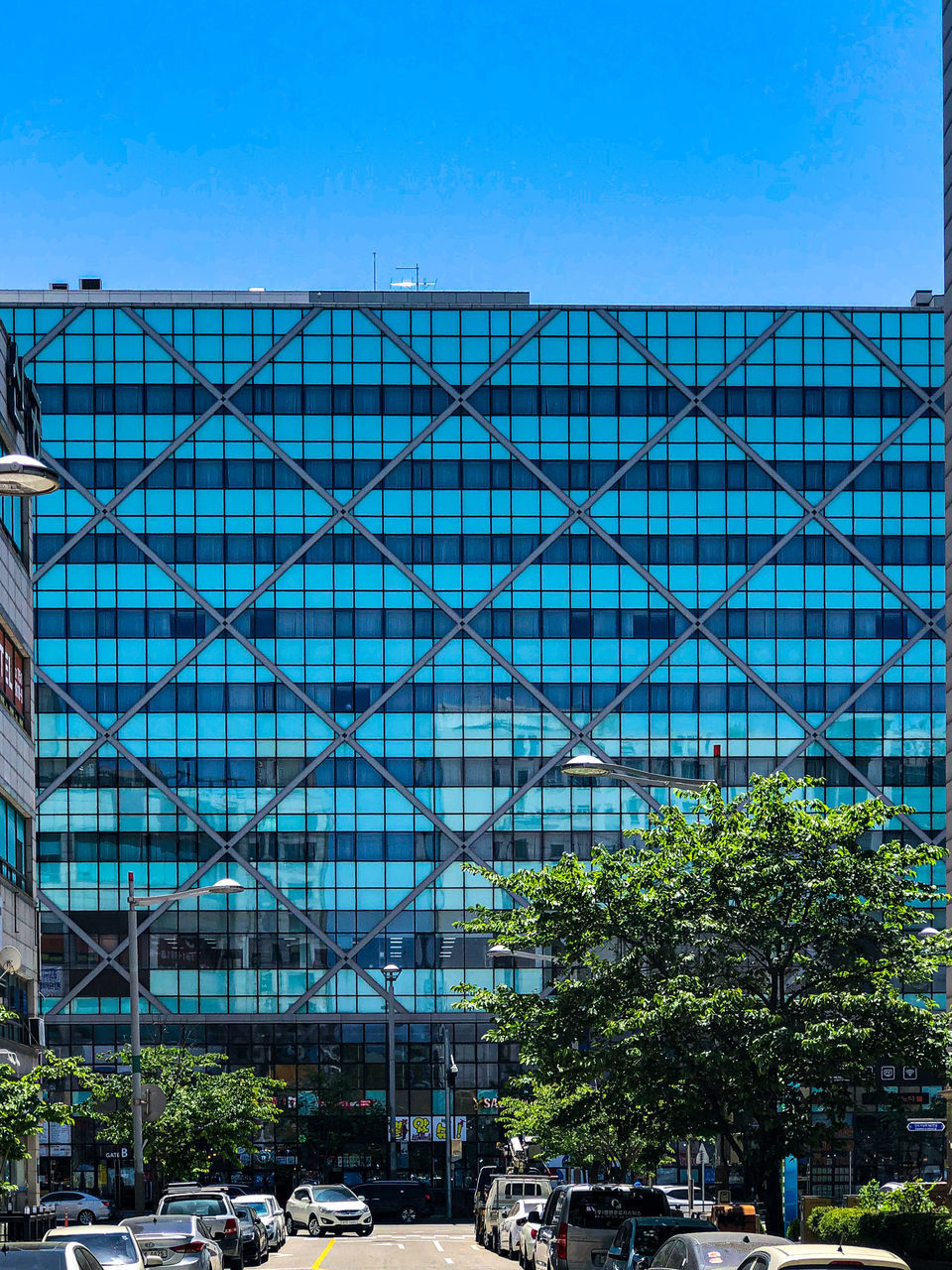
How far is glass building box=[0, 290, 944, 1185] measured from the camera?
10231 cm

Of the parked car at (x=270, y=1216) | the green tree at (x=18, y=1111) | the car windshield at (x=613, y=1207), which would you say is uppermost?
the green tree at (x=18, y=1111)

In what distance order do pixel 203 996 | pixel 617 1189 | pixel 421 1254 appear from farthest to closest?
pixel 203 996, pixel 421 1254, pixel 617 1189

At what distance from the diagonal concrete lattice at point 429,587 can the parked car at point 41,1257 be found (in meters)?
82.9

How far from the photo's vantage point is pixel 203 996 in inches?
4021

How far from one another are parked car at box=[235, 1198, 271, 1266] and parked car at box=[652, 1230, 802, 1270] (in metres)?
23.5

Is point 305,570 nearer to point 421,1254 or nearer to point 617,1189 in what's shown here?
point 421,1254

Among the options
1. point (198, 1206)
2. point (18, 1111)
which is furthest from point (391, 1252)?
point (18, 1111)

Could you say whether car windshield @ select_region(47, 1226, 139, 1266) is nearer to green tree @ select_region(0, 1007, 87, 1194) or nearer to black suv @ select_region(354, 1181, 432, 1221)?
green tree @ select_region(0, 1007, 87, 1194)

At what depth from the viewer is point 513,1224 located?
48.4m

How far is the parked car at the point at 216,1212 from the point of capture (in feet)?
127

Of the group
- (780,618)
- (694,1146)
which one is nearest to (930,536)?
(780,618)

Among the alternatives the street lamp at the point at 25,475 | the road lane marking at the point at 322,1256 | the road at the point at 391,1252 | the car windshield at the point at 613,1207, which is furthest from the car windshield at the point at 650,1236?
the road lane marking at the point at 322,1256

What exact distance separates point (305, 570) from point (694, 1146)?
54.8 meters

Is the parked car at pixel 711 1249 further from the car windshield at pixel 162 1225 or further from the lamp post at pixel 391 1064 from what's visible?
the lamp post at pixel 391 1064
